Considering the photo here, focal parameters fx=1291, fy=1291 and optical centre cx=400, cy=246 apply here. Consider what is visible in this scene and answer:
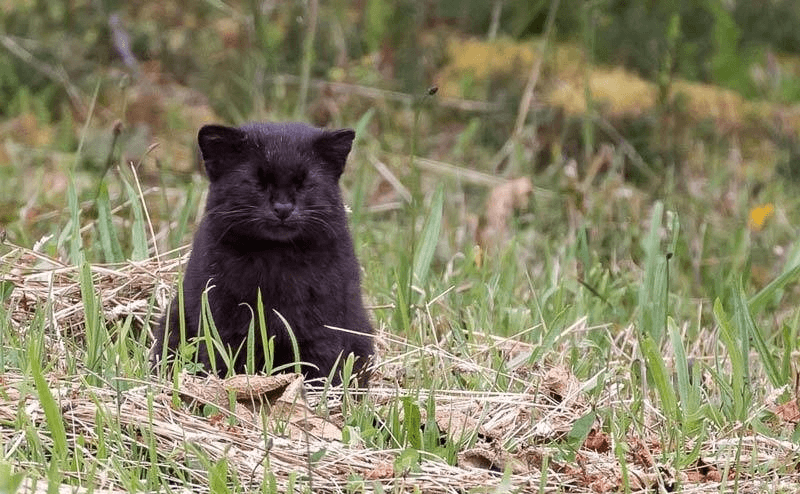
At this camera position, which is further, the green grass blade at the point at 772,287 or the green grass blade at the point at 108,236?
the green grass blade at the point at 108,236

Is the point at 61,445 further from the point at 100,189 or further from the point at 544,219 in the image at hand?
the point at 544,219

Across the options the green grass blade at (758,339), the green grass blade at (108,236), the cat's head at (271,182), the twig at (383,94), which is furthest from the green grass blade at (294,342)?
the twig at (383,94)

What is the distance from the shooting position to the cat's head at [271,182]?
3945mm

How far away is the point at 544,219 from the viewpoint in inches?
264

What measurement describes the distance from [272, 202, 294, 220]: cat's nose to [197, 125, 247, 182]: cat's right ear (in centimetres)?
21

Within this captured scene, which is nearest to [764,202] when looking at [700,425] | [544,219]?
[544,219]

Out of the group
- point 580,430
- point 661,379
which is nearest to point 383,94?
point 661,379

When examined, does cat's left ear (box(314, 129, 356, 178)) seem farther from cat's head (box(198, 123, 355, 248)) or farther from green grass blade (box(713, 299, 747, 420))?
green grass blade (box(713, 299, 747, 420))

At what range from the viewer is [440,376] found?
13.6 feet

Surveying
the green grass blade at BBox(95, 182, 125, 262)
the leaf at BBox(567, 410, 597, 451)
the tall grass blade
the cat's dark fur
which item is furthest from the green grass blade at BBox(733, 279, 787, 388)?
the green grass blade at BBox(95, 182, 125, 262)

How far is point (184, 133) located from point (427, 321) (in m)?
3.63

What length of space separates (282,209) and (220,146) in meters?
0.29

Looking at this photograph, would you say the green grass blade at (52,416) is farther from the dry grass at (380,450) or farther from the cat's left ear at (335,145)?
the cat's left ear at (335,145)

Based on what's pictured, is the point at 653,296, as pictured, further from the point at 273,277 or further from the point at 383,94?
the point at 383,94
